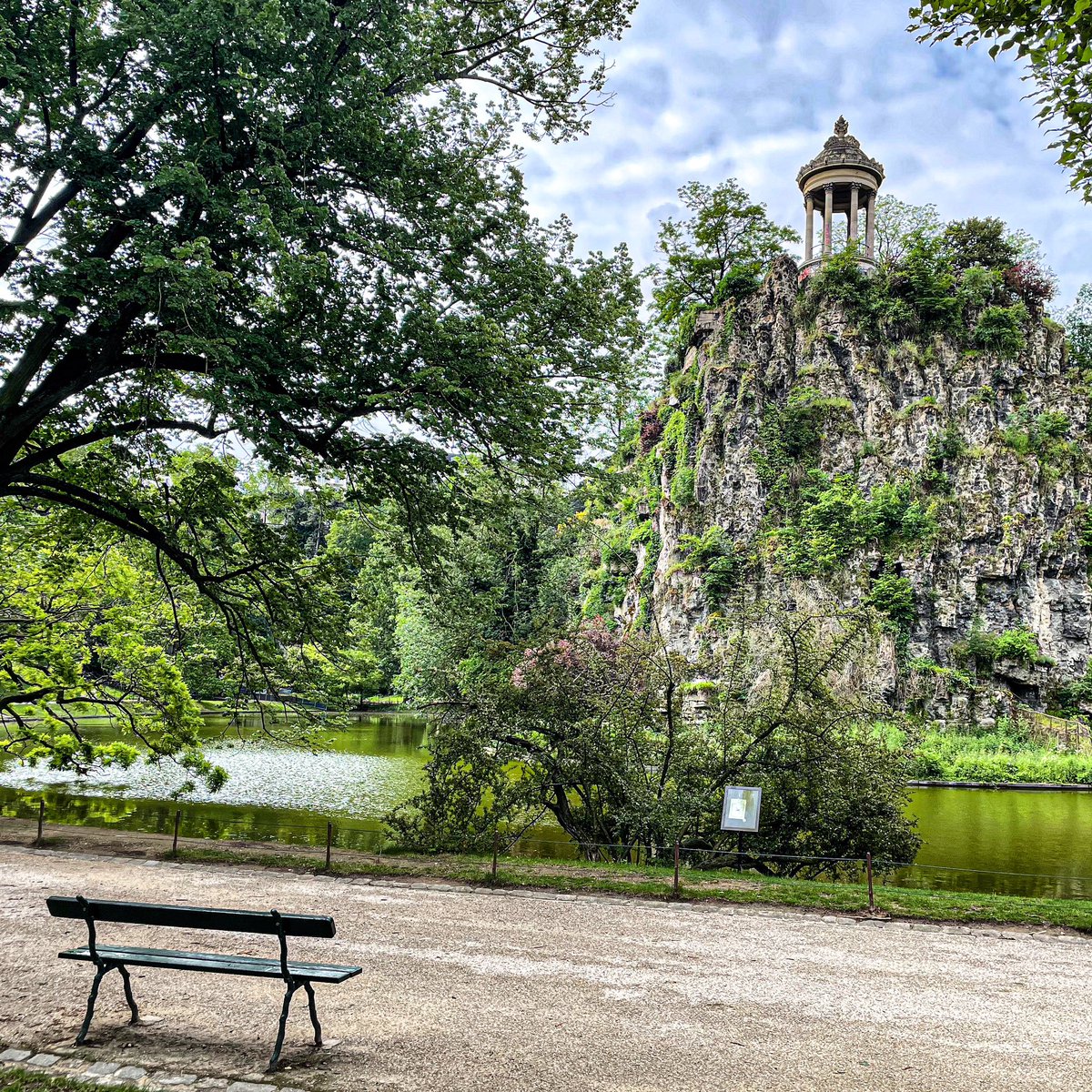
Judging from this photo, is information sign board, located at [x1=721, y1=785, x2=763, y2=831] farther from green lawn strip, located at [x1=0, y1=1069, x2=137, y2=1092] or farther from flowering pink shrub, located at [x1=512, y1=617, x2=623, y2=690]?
green lawn strip, located at [x1=0, y1=1069, x2=137, y2=1092]

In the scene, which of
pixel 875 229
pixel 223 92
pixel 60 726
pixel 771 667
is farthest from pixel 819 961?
pixel 875 229

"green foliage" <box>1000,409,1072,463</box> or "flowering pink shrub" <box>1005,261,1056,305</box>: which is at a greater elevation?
"flowering pink shrub" <box>1005,261,1056,305</box>

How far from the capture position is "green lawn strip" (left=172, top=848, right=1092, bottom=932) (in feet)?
30.2

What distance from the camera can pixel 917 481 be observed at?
38.9m

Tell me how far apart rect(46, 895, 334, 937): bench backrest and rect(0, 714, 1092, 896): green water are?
6.89 m

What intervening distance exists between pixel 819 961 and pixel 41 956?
6.94m

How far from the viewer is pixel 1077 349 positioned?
168 ft

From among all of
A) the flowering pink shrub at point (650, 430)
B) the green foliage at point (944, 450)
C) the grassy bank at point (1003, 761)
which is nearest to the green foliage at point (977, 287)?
the green foliage at point (944, 450)

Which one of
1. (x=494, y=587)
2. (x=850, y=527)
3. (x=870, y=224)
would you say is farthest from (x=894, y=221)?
(x=494, y=587)

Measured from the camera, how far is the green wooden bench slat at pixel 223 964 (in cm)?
468

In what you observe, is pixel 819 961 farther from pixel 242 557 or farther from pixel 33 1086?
pixel 242 557

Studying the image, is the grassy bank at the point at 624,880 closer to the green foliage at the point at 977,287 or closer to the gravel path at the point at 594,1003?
the gravel path at the point at 594,1003

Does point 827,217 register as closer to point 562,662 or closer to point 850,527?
point 850,527

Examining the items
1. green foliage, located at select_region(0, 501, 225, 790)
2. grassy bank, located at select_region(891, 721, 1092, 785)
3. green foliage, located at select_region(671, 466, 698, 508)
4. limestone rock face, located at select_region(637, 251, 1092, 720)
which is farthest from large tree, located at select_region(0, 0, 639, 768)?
green foliage, located at select_region(671, 466, 698, 508)
